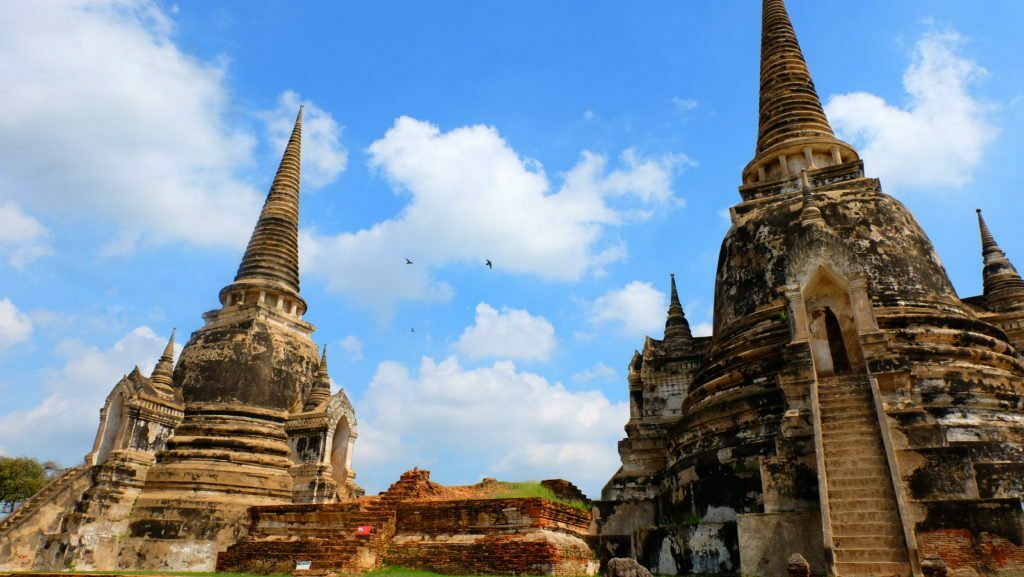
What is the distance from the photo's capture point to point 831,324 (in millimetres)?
14641

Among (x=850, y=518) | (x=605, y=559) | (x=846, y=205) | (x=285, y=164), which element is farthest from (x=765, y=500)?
(x=285, y=164)

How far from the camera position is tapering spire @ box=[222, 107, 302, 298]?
27.0 meters

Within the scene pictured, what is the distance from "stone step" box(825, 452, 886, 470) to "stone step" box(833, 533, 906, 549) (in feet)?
4.43

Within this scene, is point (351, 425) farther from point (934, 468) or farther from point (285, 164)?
point (934, 468)

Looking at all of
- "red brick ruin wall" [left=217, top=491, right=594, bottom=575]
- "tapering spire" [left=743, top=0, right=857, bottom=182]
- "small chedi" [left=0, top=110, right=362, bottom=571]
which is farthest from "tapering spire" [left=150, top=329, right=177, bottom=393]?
"tapering spire" [left=743, top=0, right=857, bottom=182]

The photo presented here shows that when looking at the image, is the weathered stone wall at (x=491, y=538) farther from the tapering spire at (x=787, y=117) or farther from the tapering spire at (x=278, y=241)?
the tapering spire at (x=278, y=241)

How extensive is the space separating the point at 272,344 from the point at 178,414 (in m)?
3.80

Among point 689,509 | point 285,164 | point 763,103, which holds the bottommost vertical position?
point 689,509

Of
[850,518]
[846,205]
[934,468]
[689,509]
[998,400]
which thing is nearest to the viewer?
[850,518]

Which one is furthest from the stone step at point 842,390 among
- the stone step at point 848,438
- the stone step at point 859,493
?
the stone step at point 859,493

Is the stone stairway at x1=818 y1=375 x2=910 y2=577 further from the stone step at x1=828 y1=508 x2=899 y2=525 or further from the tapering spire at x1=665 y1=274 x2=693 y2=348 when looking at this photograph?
the tapering spire at x1=665 y1=274 x2=693 y2=348

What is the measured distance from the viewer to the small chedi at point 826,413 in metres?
10.1

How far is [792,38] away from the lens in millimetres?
23078

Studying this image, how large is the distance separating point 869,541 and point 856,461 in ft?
5.11
